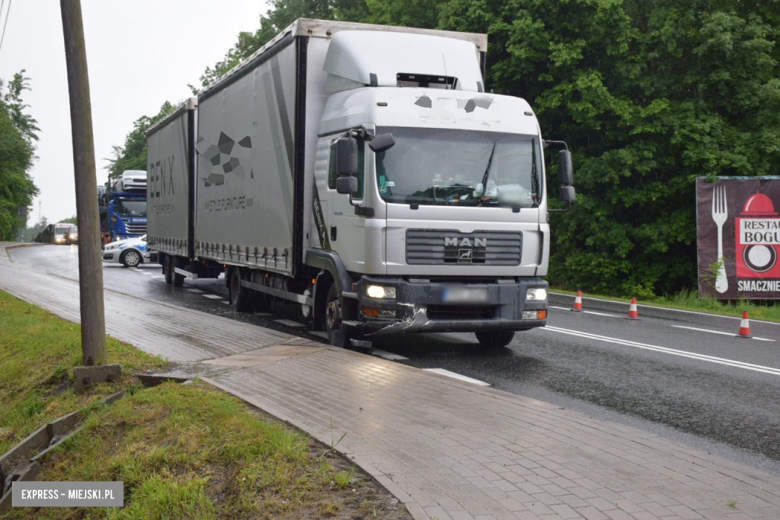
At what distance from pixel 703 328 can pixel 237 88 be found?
8.95 metres

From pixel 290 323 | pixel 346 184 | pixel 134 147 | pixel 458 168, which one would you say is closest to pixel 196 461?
pixel 346 184

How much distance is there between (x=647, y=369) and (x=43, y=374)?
671cm

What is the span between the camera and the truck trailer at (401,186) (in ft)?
30.2

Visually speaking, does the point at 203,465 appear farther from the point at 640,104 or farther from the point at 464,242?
the point at 640,104

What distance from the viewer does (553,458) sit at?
4949mm

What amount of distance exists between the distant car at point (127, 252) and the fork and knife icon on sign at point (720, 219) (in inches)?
839

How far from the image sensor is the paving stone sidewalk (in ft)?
13.6

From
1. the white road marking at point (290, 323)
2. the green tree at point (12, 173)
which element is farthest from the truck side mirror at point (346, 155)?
the green tree at point (12, 173)

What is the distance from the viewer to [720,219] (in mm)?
20406

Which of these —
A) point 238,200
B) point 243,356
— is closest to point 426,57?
point 243,356

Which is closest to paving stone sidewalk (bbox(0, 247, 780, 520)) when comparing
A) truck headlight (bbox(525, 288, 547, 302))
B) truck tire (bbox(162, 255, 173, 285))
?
truck headlight (bbox(525, 288, 547, 302))

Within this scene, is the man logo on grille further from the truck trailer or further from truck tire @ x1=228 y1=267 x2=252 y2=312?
truck tire @ x1=228 y1=267 x2=252 y2=312

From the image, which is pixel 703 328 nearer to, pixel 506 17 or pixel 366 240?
pixel 366 240

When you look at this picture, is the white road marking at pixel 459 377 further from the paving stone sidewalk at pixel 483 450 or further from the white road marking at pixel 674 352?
the white road marking at pixel 674 352
